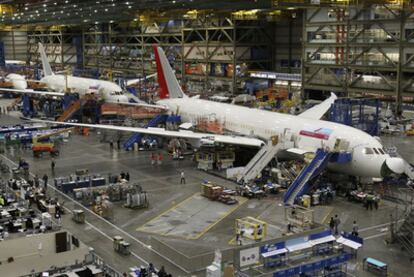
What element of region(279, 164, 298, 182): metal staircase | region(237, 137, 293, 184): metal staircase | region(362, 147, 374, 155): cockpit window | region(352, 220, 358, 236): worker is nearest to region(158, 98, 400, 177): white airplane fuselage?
region(362, 147, 374, 155): cockpit window

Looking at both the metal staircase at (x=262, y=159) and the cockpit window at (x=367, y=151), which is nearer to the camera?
the cockpit window at (x=367, y=151)

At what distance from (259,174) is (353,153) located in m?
7.43

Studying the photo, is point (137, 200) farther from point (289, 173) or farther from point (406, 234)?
Result: point (406, 234)

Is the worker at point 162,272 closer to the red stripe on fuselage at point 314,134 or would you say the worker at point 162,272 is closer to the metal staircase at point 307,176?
the metal staircase at point 307,176

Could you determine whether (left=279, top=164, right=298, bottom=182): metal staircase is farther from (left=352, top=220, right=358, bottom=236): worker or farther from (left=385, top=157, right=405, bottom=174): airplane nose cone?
(left=352, top=220, right=358, bottom=236): worker

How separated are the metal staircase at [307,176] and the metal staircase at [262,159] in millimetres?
4353

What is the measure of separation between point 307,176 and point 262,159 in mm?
5601

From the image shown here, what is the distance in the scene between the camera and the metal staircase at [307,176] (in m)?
37.4

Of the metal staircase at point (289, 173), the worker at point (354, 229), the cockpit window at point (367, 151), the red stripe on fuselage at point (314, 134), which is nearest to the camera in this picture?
the worker at point (354, 229)

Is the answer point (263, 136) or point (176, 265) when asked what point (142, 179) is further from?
point (176, 265)

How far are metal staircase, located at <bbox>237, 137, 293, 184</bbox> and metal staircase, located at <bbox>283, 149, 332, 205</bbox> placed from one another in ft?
14.3

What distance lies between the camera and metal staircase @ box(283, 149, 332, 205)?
37.4 m

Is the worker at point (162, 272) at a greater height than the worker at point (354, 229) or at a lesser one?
lesser

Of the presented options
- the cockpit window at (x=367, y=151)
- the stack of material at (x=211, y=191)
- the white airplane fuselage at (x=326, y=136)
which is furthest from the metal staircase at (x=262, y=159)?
the cockpit window at (x=367, y=151)
